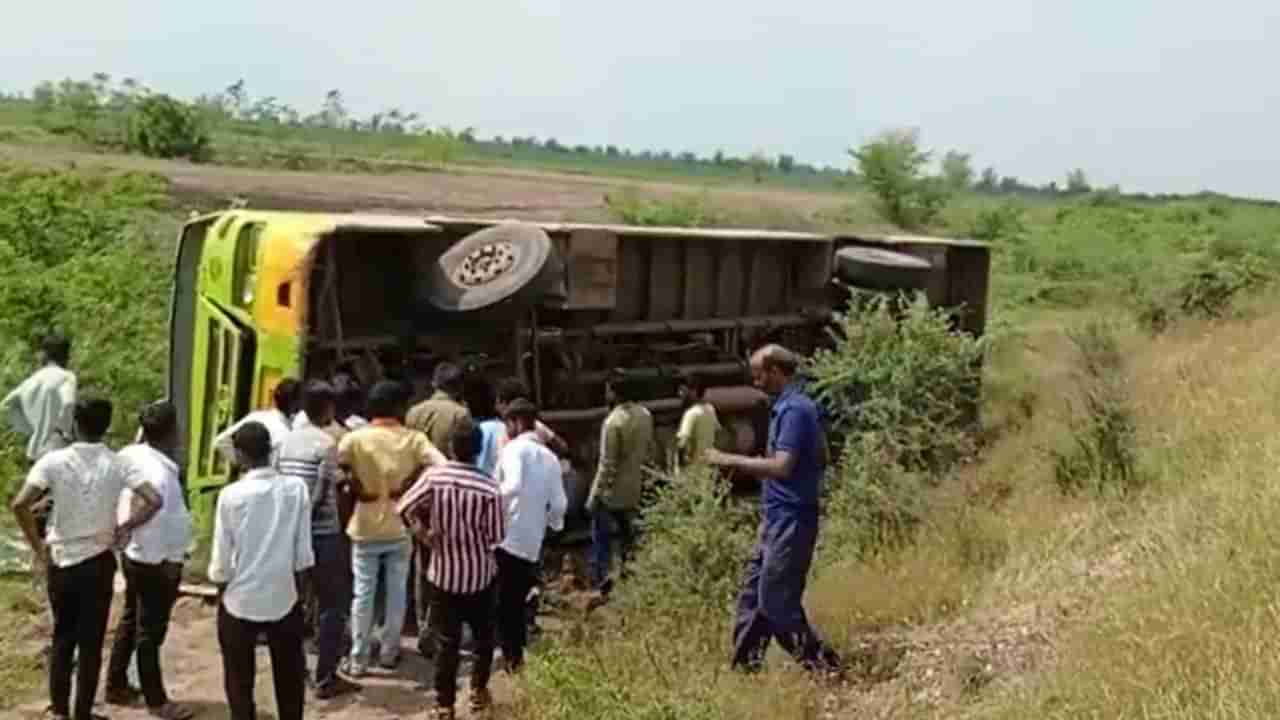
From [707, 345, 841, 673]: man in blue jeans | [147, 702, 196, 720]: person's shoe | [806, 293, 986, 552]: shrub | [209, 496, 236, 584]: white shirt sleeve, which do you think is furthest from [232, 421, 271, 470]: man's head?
[806, 293, 986, 552]: shrub

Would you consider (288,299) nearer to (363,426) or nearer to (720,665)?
(363,426)

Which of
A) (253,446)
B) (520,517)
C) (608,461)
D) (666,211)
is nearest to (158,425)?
(253,446)

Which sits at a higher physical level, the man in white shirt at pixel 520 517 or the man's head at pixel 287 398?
the man's head at pixel 287 398

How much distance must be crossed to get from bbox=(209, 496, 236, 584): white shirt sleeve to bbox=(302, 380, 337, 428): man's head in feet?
4.48

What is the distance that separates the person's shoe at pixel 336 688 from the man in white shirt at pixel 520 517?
0.80 meters

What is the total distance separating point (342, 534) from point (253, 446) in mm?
1609

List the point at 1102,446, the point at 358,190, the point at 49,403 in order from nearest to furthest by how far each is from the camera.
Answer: the point at 49,403, the point at 1102,446, the point at 358,190

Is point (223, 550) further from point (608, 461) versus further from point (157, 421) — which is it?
point (608, 461)

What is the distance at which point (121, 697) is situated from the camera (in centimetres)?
847

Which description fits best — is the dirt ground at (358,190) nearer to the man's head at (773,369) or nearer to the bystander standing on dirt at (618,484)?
the bystander standing on dirt at (618,484)

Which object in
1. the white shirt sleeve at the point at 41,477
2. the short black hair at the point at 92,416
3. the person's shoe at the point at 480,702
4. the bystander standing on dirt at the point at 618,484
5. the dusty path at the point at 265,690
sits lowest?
the dusty path at the point at 265,690

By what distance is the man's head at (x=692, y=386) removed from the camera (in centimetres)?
1276

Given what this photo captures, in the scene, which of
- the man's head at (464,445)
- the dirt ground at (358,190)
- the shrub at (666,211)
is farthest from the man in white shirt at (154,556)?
the shrub at (666,211)

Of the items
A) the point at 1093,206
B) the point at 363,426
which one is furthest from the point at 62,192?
the point at 1093,206
